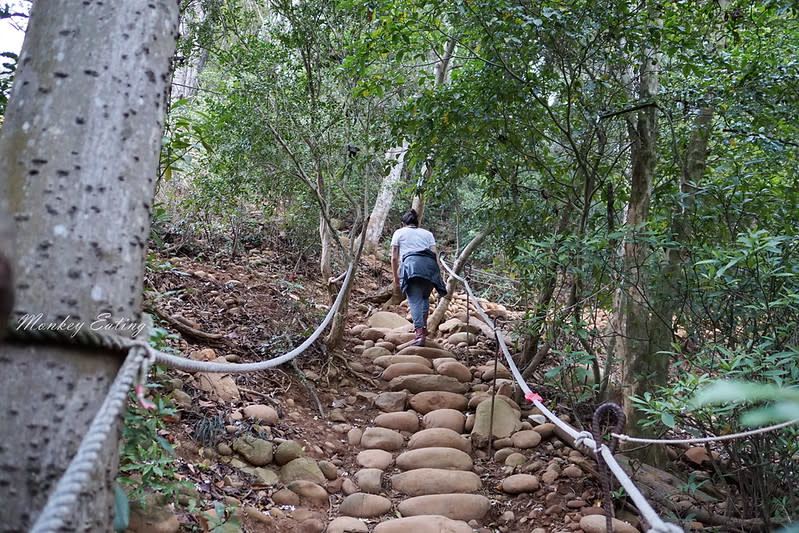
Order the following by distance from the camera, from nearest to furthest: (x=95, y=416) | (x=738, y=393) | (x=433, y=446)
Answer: (x=738, y=393) → (x=95, y=416) → (x=433, y=446)

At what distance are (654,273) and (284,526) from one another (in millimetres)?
2750

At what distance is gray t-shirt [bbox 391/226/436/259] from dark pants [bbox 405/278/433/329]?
35 cm

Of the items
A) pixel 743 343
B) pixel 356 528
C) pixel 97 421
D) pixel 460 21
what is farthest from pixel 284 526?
pixel 460 21

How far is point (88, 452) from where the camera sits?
93cm

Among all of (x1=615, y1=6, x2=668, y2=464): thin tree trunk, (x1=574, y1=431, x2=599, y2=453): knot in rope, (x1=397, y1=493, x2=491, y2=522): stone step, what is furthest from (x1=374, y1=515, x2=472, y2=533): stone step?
(x1=615, y1=6, x2=668, y2=464): thin tree trunk

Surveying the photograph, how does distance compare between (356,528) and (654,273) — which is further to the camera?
(654,273)

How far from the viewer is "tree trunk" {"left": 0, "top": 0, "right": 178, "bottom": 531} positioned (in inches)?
→ 40.3

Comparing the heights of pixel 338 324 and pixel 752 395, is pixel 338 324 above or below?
above

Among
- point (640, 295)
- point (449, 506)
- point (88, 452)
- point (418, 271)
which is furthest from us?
point (418, 271)

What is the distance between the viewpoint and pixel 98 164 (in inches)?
45.5

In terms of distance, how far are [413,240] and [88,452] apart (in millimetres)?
5595

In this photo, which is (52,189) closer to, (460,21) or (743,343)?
(743,343)

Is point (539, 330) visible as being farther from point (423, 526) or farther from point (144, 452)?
point (144, 452)

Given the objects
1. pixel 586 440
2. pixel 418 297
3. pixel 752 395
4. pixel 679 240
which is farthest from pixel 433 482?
pixel 752 395
